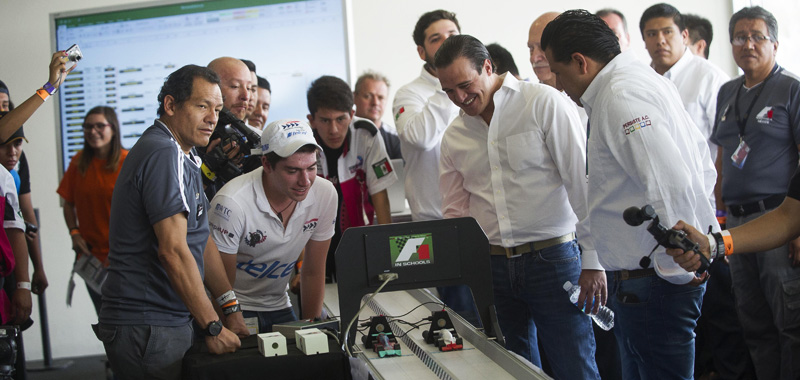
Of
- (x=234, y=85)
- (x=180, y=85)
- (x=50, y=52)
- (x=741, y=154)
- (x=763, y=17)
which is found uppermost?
(x=50, y=52)

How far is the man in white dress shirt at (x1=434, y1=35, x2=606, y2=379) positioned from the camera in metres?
A: 2.13

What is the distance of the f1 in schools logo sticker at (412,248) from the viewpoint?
1896 mm

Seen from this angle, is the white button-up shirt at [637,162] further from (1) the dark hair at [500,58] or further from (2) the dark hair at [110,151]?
(2) the dark hair at [110,151]

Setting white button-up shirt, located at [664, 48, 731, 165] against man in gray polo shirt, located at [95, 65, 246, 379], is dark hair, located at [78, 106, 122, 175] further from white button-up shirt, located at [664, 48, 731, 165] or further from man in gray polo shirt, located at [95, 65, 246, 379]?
white button-up shirt, located at [664, 48, 731, 165]

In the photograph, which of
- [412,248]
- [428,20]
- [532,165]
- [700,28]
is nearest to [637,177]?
[532,165]

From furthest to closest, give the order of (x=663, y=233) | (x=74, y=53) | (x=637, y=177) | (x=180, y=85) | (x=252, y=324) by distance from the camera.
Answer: (x=74, y=53)
(x=252, y=324)
(x=180, y=85)
(x=637, y=177)
(x=663, y=233)

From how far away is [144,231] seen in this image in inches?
75.8

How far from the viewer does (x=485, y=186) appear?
2.34 metres

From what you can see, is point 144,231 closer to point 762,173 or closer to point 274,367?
point 274,367

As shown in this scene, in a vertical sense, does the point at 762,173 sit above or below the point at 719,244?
above

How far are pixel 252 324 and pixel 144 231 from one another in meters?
0.52

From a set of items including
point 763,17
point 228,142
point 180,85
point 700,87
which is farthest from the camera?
point 700,87

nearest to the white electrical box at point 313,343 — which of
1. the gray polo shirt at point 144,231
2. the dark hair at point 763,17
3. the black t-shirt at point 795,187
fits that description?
the gray polo shirt at point 144,231

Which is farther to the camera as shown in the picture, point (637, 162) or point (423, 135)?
point (423, 135)
